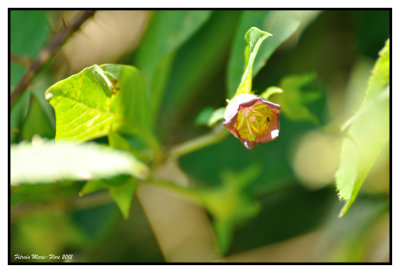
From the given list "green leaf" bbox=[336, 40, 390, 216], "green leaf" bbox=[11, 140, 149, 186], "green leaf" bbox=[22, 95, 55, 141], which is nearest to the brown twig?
"green leaf" bbox=[22, 95, 55, 141]

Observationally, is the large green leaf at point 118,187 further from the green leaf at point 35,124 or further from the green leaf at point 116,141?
the green leaf at point 35,124

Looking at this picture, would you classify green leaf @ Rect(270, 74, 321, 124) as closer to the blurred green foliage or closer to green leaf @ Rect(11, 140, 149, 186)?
the blurred green foliage

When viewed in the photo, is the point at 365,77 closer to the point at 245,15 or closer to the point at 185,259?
the point at 245,15

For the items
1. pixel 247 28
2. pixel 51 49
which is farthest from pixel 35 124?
pixel 247 28

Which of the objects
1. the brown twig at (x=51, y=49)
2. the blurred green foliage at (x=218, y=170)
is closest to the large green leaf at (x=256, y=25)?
the blurred green foliage at (x=218, y=170)

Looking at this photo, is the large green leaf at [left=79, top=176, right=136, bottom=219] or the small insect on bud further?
the large green leaf at [left=79, top=176, right=136, bottom=219]

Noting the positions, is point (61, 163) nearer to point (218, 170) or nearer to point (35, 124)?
point (35, 124)
